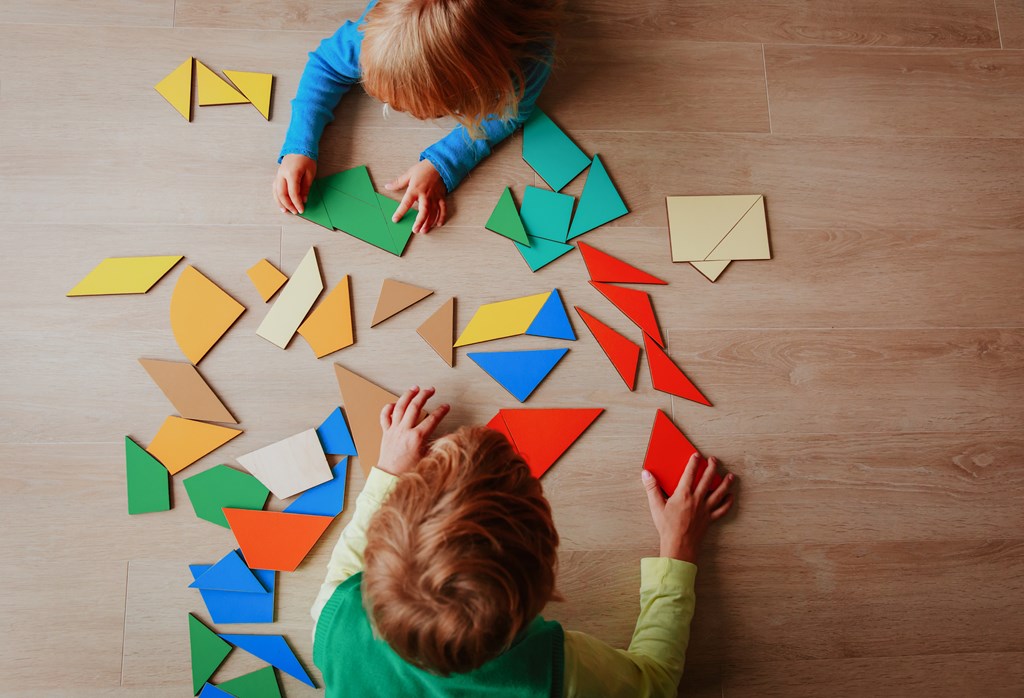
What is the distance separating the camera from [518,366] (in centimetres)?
117

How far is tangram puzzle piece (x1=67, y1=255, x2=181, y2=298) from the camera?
3.84 feet

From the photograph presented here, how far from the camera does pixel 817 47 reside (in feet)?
4.34

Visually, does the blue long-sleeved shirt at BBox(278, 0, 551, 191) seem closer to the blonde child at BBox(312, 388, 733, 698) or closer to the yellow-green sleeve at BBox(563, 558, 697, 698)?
the blonde child at BBox(312, 388, 733, 698)

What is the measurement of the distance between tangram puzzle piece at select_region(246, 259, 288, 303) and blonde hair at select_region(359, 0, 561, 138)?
341 millimetres

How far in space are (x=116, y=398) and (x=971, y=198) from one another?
1516 mm

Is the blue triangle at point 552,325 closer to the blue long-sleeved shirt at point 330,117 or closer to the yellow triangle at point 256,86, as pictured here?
the blue long-sleeved shirt at point 330,117

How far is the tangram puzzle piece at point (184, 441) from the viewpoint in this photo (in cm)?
113

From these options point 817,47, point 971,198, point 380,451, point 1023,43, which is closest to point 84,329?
point 380,451

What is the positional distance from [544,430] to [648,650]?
14.1 inches

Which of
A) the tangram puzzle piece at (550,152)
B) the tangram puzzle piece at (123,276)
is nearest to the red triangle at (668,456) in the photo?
the tangram puzzle piece at (550,152)

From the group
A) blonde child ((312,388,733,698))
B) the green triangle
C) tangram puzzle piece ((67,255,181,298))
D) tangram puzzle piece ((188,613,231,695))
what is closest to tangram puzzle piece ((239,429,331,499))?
blonde child ((312,388,733,698))

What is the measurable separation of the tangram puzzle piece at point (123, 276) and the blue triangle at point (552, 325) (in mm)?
606

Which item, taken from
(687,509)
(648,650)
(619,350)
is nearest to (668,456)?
(687,509)

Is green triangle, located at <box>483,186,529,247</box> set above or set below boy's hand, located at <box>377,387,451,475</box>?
above
